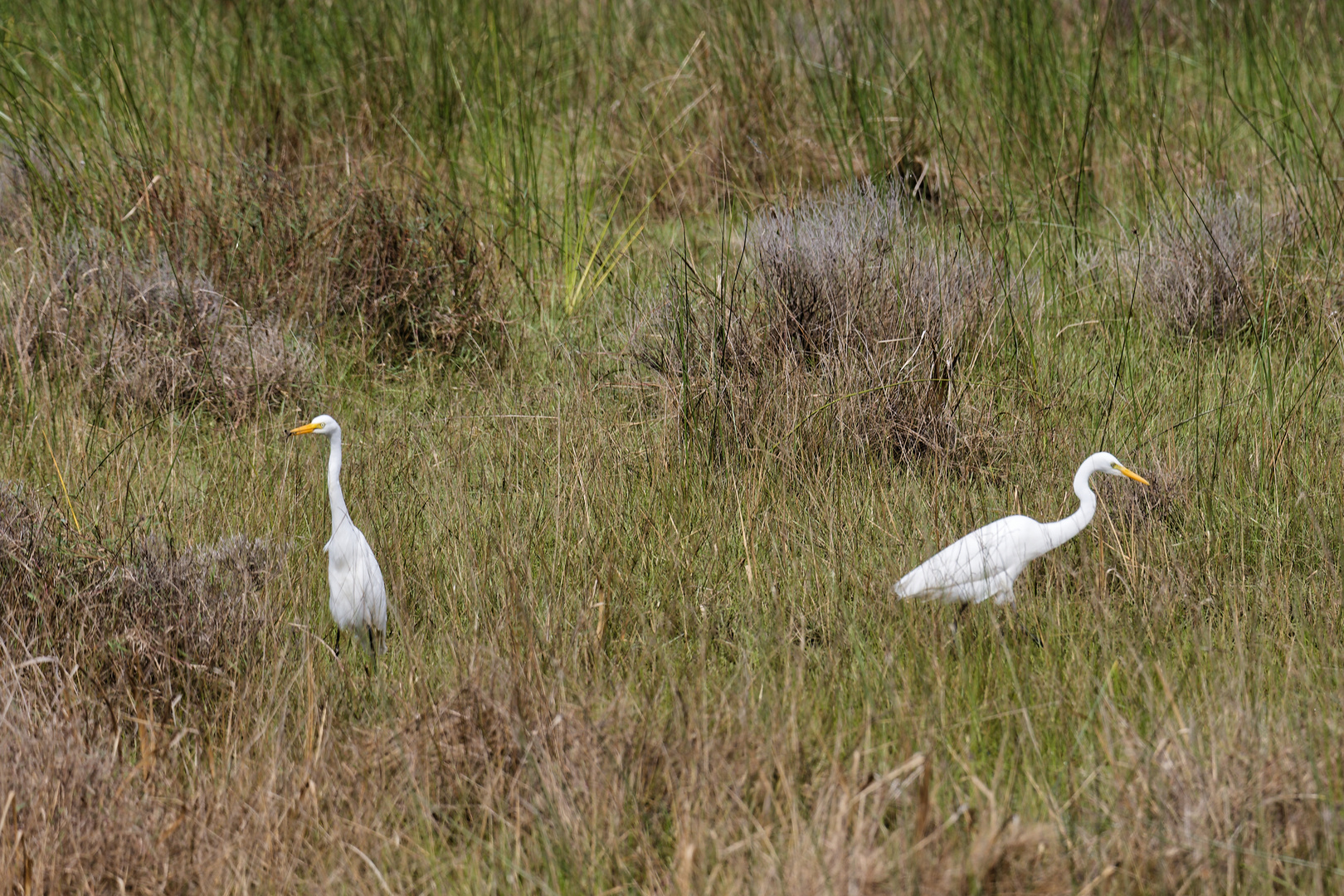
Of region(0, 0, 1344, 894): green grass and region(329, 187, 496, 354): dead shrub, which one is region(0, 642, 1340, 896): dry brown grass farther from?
region(329, 187, 496, 354): dead shrub

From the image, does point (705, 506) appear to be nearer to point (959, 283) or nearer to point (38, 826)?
point (959, 283)

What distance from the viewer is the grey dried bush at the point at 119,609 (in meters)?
2.48

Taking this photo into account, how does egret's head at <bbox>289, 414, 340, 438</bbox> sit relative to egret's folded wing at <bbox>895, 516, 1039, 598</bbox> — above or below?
above

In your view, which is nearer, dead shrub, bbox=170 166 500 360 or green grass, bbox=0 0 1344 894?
green grass, bbox=0 0 1344 894

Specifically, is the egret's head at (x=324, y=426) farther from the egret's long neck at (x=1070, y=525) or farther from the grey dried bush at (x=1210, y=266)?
the grey dried bush at (x=1210, y=266)

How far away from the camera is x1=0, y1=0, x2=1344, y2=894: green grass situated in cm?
198

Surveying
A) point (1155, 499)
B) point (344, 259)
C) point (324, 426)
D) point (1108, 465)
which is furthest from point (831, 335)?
point (344, 259)

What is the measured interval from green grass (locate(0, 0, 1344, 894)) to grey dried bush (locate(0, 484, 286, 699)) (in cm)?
2

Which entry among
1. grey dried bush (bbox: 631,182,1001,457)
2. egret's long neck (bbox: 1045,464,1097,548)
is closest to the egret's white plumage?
egret's long neck (bbox: 1045,464,1097,548)

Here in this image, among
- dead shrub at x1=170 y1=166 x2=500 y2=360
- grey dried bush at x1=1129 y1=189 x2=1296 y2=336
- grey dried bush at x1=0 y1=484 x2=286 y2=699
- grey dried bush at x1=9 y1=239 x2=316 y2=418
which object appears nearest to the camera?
grey dried bush at x1=0 y1=484 x2=286 y2=699

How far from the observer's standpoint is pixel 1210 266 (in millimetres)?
4500

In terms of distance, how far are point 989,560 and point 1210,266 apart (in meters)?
2.45

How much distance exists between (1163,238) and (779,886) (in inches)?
150

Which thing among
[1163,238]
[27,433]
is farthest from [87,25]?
[1163,238]
